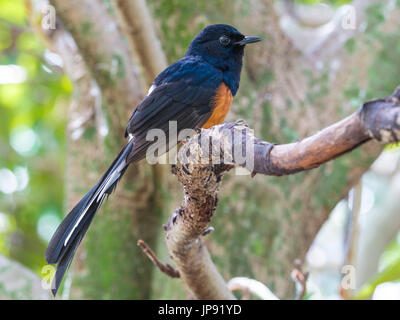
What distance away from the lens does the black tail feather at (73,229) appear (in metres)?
2.55

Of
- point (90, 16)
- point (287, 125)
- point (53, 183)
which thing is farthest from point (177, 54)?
point (53, 183)

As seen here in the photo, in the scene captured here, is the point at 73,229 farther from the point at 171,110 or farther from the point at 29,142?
the point at 29,142

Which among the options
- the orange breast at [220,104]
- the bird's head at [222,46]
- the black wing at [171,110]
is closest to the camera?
the black wing at [171,110]

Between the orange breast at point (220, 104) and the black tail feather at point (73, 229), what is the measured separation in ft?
2.44

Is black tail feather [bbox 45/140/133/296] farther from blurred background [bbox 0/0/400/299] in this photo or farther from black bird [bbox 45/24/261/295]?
blurred background [bbox 0/0/400/299]

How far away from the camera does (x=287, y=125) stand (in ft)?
15.9

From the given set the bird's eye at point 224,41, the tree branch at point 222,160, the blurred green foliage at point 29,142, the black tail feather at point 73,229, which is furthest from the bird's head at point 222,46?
the blurred green foliage at point 29,142

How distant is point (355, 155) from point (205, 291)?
2.44m

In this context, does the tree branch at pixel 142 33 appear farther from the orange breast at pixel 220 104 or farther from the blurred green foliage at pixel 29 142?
the blurred green foliage at pixel 29 142

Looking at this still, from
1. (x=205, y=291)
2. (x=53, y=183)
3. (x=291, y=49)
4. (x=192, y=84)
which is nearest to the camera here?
(x=205, y=291)

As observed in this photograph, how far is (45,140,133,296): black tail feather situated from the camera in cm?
255

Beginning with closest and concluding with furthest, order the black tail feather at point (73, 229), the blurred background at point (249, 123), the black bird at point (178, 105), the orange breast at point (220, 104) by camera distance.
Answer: the black tail feather at point (73, 229) → the black bird at point (178, 105) → the orange breast at point (220, 104) → the blurred background at point (249, 123)
